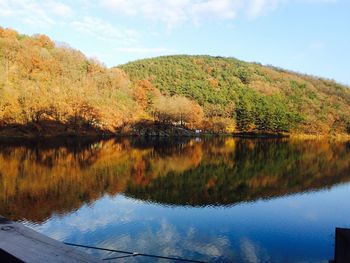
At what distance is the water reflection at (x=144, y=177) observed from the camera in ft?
52.6

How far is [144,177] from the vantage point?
73.1 feet

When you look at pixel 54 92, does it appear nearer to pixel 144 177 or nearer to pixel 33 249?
pixel 144 177

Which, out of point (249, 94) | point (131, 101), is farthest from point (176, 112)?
point (249, 94)

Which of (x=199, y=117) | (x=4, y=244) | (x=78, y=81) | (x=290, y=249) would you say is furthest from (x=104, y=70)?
(x=4, y=244)

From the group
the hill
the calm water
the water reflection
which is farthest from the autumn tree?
the calm water

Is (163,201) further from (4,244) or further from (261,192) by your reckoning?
(4,244)

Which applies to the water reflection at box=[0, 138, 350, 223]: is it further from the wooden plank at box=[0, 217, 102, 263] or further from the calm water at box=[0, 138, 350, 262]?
the wooden plank at box=[0, 217, 102, 263]

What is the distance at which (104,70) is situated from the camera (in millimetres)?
63562

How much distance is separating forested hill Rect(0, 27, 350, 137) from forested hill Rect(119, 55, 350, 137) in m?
0.20

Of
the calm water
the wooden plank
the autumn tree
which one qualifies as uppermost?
the autumn tree

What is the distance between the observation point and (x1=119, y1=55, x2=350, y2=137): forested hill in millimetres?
65500

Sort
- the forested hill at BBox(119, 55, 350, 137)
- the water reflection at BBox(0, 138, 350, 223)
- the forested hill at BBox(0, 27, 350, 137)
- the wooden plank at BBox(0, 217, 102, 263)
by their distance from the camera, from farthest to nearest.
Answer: the forested hill at BBox(119, 55, 350, 137), the forested hill at BBox(0, 27, 350, 137), the water reflection at BBox(0, 138, 350, 223), the wooden plank at BBox(0, 217, 102, 263)

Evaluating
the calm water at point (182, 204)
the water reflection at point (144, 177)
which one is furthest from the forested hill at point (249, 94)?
the calm water at point (182, 204)

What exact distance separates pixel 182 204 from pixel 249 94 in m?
61.3
